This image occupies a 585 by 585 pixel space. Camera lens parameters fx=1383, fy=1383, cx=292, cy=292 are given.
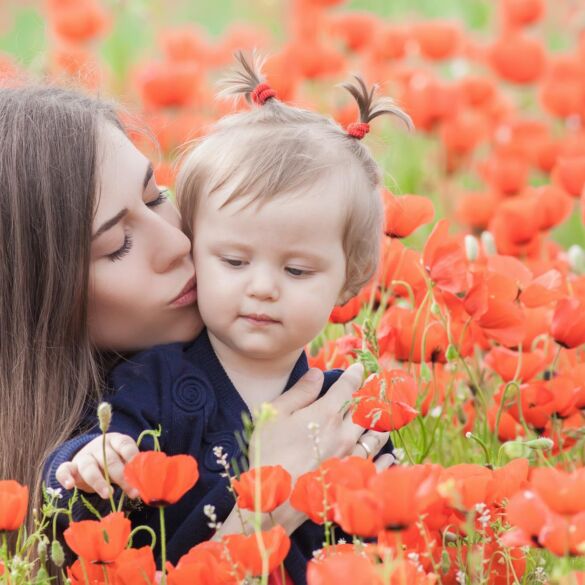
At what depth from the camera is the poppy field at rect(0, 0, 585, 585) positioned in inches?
67.1

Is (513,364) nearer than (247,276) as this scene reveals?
No

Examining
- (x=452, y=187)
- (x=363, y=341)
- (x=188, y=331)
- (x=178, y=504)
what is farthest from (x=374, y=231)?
(x=452, y=187)

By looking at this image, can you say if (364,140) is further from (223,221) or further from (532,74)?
(532,74)

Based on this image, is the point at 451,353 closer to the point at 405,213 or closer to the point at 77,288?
the point at 405,213

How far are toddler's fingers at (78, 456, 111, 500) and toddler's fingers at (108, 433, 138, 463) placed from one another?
0.04m

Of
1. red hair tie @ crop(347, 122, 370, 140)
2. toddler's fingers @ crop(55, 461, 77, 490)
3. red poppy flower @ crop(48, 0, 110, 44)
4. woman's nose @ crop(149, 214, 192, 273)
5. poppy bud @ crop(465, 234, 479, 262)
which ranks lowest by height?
red poppy flower @ crop(48, 0, 110, 44)

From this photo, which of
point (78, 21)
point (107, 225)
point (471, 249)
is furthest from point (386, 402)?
point (78, 21)

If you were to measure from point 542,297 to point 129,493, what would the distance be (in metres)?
0.94

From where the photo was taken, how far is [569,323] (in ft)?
8.00

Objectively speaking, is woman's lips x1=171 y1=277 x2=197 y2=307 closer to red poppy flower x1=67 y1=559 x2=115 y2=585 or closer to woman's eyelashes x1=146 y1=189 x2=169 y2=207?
woman's eyelashes x1=146 y1=189 x2=169 y2=207

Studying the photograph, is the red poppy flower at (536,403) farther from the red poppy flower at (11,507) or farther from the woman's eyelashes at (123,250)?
the red poppy flower at (11,507)

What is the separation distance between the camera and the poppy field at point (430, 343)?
1.71 metres

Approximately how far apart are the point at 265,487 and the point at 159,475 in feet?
0.45

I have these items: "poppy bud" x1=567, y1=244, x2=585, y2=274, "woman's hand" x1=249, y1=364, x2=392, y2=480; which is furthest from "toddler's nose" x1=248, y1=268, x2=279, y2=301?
"poppy bud" x1=567, y1=244, x2=585, y2=274
